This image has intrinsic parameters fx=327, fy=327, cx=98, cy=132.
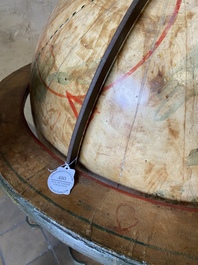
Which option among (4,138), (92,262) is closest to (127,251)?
(4,138)

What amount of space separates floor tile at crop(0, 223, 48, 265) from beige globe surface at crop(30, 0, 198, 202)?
4.08ft

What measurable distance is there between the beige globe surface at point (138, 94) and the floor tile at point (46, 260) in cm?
120

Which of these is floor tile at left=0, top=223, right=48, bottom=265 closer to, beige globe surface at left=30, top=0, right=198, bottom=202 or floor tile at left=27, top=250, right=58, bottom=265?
floor tile at left=27, top=250, right=58, bottom=265

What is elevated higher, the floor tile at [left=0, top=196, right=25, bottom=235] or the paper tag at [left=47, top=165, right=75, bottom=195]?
the paper tag at [left=47, top=165, right=75, bottom=195]

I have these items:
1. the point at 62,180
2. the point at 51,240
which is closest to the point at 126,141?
the point at 62,180

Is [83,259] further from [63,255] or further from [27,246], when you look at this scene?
[27,246]

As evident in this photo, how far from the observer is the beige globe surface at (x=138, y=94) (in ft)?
3.10

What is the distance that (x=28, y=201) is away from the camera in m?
1.10

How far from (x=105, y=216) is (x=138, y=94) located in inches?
15.7

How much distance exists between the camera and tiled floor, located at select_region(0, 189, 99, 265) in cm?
208

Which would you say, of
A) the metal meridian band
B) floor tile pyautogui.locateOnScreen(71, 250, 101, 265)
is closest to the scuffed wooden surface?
the metal meridian band

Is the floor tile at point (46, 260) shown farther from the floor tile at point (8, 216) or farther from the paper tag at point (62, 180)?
the paper tag at point (62, 180)

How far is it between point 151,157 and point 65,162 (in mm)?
320

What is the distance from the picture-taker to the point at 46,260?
6.85ft
